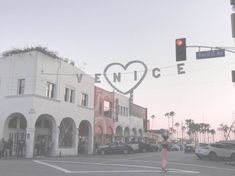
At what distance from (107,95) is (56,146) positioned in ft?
57.0

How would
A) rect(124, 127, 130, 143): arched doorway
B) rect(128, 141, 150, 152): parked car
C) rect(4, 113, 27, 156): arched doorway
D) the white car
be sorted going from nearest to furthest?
the white car, rect(4, 113, 27, 156): arched doorway, rect(128, 141, 150, 152): parked car, rect(124, 127, 130, 143): arched doorway

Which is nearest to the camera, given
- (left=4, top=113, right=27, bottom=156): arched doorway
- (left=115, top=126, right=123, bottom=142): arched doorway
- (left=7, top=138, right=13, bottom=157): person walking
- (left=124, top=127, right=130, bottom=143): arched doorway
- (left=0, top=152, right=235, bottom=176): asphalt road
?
(left=0, top=152, right=235, bottom=176): asphalt road

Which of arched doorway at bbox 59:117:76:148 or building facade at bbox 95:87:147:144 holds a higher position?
building facade at bbox 95:87:147:144

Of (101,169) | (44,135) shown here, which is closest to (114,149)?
(44,135)

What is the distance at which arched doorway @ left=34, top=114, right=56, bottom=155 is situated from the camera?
36.4 metres

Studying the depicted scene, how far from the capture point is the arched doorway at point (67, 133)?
131ft

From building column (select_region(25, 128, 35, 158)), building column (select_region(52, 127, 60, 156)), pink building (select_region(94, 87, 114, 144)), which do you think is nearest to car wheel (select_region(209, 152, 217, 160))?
building column (select_region(52, 127, 60, 156))

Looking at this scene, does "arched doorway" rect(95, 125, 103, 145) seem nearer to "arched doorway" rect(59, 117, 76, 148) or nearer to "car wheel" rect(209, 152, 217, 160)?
"arched doorway" rect(59, 117, 76, 148)

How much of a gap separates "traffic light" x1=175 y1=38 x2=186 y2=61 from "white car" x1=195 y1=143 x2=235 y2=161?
15.4m

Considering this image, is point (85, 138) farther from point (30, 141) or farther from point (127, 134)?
point (127, 134)

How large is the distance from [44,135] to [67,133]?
3.32m

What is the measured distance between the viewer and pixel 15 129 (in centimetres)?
3681

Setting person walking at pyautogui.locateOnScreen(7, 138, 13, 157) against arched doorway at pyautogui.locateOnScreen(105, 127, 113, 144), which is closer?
person walking at pyautogui.locateOnScreen(7, 138, 13, 157)

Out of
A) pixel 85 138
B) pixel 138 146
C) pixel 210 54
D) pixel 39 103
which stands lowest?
pixel 138 146
